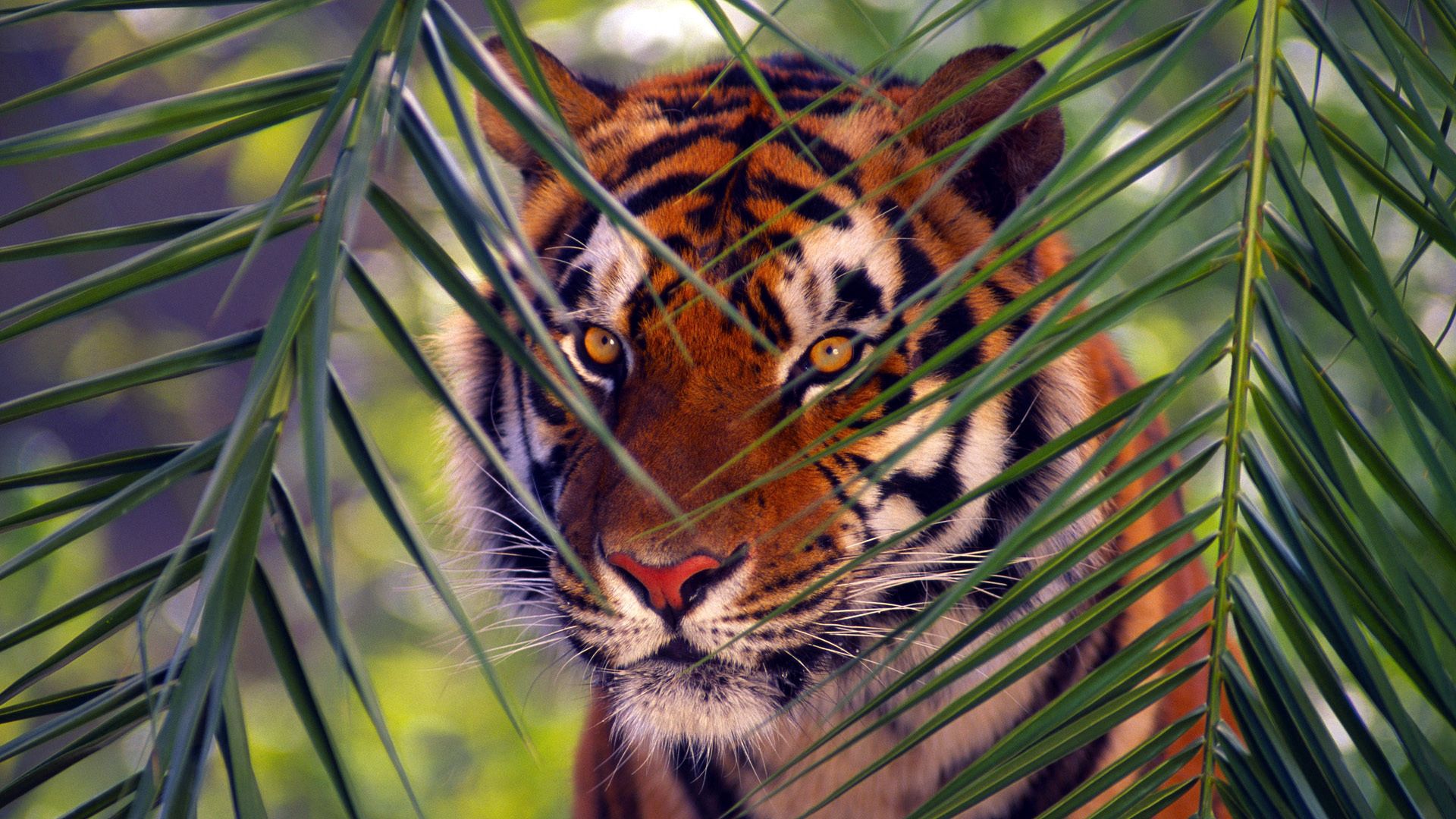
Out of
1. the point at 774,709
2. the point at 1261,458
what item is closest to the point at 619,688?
the point at 774,709

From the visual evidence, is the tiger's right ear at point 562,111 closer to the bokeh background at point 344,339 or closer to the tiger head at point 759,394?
the tiger head at point 759,394

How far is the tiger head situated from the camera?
69cm

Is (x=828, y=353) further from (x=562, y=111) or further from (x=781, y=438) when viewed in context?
(x=562, y=111)

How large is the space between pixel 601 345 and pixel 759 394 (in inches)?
4.9

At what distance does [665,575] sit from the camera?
0.65 metres

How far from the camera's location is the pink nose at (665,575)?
653mm

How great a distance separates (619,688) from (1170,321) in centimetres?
165

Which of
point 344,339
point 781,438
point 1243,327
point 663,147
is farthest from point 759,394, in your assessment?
point 344,339

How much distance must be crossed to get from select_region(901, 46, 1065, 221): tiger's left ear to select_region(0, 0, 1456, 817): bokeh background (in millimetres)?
1059

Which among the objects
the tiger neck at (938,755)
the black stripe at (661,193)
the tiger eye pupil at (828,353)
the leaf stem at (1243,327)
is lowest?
the tiger neck at (938,755)

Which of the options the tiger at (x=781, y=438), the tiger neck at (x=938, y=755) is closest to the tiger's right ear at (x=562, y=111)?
the tiger at (x=781, y=438)

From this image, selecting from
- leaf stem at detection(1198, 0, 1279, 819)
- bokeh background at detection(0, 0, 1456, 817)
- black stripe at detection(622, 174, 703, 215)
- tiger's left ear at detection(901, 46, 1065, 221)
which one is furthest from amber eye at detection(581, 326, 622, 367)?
bokeh background at detection(0, 0, 1456, 817)

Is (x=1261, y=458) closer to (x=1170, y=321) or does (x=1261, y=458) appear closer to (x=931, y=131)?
(x=931, y=131)

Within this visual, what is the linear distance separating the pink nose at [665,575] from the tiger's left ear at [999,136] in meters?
0.30
